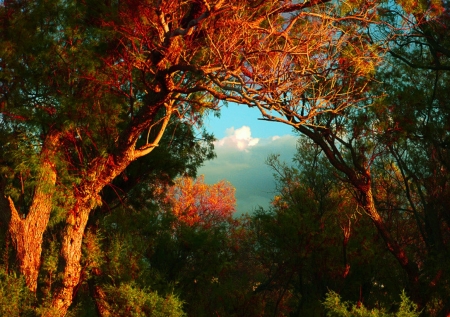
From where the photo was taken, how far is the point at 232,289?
15633mm

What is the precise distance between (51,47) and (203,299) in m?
8.05

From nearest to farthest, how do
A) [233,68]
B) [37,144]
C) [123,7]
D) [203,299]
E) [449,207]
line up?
1. [233,68]
2. [123,7]
3. [37,144]
4. [449,207]
5. [203,299]

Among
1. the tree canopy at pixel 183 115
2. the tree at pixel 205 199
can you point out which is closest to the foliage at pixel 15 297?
the tree canopy at pixel 183 115

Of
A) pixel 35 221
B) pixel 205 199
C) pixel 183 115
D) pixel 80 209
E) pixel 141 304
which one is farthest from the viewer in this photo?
pixel 205 199

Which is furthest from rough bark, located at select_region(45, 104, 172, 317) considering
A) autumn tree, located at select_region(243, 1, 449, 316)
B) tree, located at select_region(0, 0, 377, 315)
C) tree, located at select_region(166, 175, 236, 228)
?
tree, located at select_region(166, 175, 236, 228)

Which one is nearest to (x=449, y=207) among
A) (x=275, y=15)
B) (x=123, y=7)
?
(x=275, y=15)

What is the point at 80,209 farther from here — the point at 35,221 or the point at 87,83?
the point at 87,83

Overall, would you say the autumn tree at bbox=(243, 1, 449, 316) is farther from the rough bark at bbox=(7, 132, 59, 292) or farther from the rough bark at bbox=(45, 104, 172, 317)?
the rough bark at bbox=(7, 132, 59, 292)

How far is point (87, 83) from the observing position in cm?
1212

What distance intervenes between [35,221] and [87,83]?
10.2 feet

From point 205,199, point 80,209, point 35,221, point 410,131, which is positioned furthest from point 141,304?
point 205,199

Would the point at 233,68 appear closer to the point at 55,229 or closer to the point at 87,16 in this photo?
the point at 87,16

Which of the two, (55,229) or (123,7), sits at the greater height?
(123,7)

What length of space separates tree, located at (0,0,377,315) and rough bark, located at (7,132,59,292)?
0.02 metres
